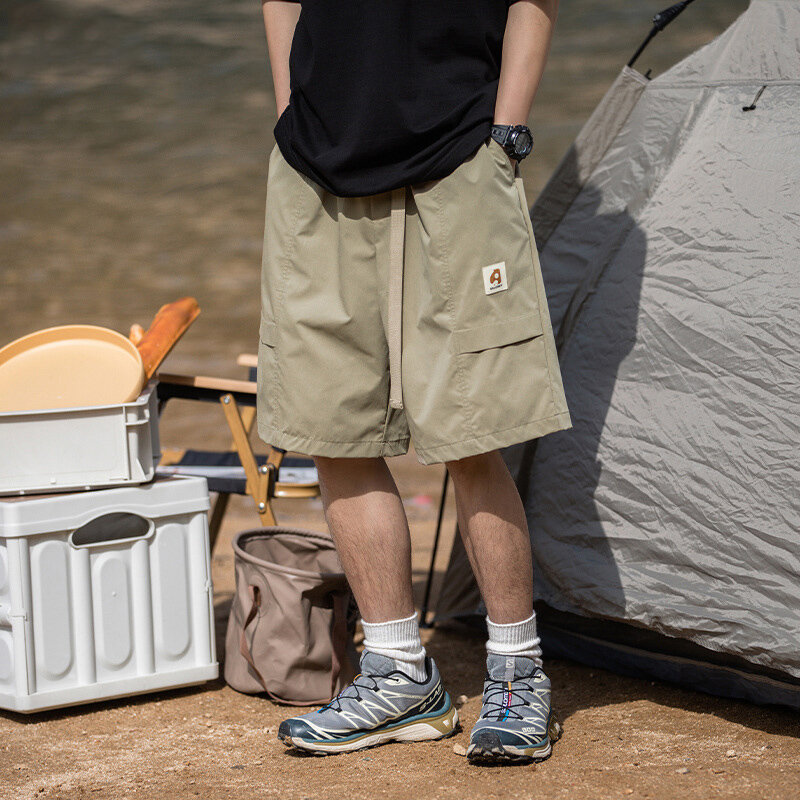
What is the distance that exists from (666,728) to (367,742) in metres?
0.66

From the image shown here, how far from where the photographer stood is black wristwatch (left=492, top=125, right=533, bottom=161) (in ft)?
6.73

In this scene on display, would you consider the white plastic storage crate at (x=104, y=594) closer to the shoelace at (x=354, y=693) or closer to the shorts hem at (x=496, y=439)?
the shoelace at (x=354, y=693)

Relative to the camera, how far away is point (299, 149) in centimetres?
210

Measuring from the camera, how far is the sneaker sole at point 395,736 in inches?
85.4

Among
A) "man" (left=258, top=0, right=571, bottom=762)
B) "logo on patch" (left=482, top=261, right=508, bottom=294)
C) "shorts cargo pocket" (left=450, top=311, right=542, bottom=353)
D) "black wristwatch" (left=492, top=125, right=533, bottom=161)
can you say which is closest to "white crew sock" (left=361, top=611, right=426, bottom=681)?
"man" (left=258, top=0, right=571, bottom=762)

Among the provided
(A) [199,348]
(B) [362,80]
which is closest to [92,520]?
(B) [362,80]

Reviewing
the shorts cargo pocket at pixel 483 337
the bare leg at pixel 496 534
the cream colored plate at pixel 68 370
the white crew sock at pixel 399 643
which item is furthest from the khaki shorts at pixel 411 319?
the cream colored plate at pixel 68 370

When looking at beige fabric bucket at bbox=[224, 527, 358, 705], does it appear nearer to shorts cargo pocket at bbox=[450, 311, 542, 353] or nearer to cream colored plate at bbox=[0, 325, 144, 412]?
cream colored plate at bbox=[0, 325, 144, 412]

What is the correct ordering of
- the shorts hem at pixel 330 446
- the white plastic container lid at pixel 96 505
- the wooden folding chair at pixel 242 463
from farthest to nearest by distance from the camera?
the wooden folding chair at pixel 242 463 → the white plastic container lid at pixel 96 505 → the shorts hem at pixel 330 446

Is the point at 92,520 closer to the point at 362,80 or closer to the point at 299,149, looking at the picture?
the point at 299,149

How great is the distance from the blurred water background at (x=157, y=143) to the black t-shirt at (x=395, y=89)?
6229mm

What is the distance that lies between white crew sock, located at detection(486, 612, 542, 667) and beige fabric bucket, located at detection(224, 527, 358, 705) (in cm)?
53

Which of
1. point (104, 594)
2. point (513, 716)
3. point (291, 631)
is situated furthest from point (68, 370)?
point (513, 716)

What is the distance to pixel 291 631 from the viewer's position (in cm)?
257
